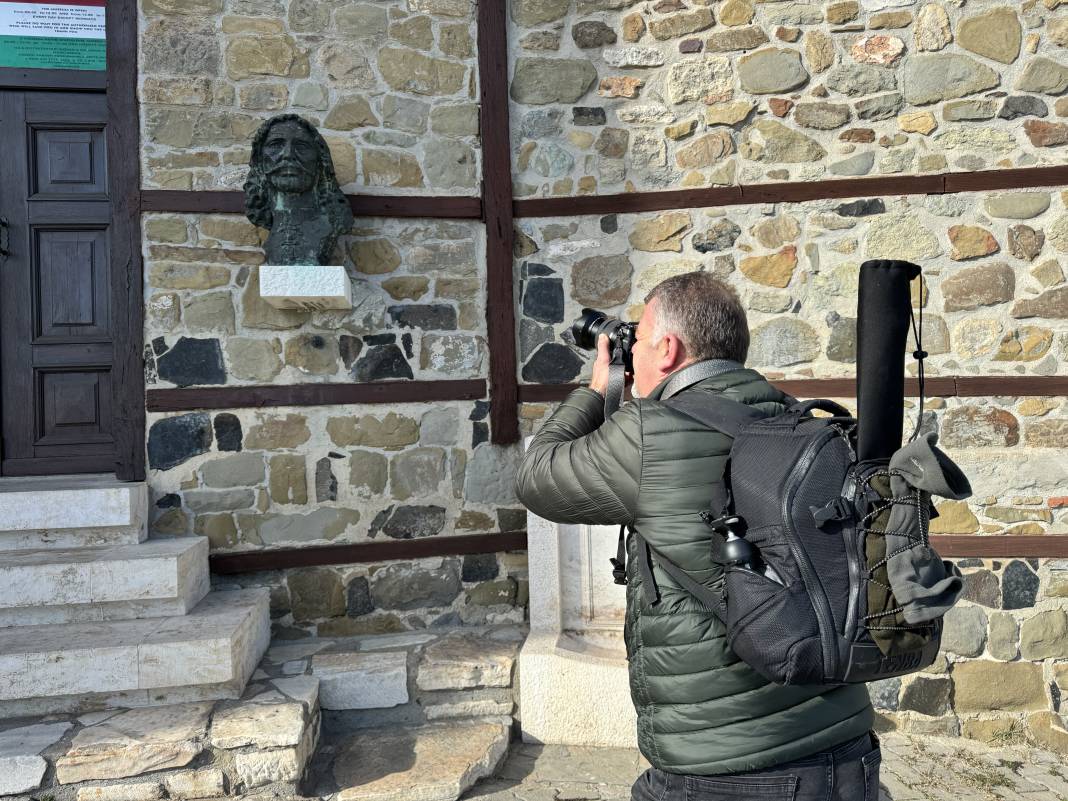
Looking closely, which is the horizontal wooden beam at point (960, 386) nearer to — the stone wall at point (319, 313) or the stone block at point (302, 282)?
the stone wall at point (319, 313)

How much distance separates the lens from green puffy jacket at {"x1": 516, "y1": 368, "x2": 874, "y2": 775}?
1147 millimetres

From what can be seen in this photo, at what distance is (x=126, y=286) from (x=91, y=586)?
50.6 inches

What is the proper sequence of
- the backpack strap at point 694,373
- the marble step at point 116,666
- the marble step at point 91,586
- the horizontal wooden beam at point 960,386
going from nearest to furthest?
the backpack strap at point 694,373 → the marble step at point 116,666 → the marble step at point 91,586 → the horizontal wooden beam at point 960,386

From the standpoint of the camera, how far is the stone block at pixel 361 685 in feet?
9.56

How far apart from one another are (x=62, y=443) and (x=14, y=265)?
0.85m

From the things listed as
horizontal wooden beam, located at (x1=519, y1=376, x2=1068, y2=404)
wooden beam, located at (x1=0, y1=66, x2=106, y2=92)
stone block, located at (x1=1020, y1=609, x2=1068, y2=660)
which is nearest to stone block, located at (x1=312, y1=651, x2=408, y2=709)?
horizontal wooden beam, located at (x1=519, y1=376, x2=1068, y2=404)

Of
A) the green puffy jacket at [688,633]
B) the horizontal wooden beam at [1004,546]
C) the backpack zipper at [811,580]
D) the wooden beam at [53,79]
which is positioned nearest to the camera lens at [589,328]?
the green puffy jacket at [688,633]

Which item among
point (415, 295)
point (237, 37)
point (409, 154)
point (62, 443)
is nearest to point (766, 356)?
point (415, 295)

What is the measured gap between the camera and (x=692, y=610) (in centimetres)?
118

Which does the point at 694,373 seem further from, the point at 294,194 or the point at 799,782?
the point at 294,194

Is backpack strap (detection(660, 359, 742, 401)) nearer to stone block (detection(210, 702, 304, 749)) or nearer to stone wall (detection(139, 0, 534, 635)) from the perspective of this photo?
stone block (detection(210, 702, 304, 749))

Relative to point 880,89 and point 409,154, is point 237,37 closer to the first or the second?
point 409,154

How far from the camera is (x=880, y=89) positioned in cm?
334

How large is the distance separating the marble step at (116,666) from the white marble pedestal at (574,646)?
44.3 inches
